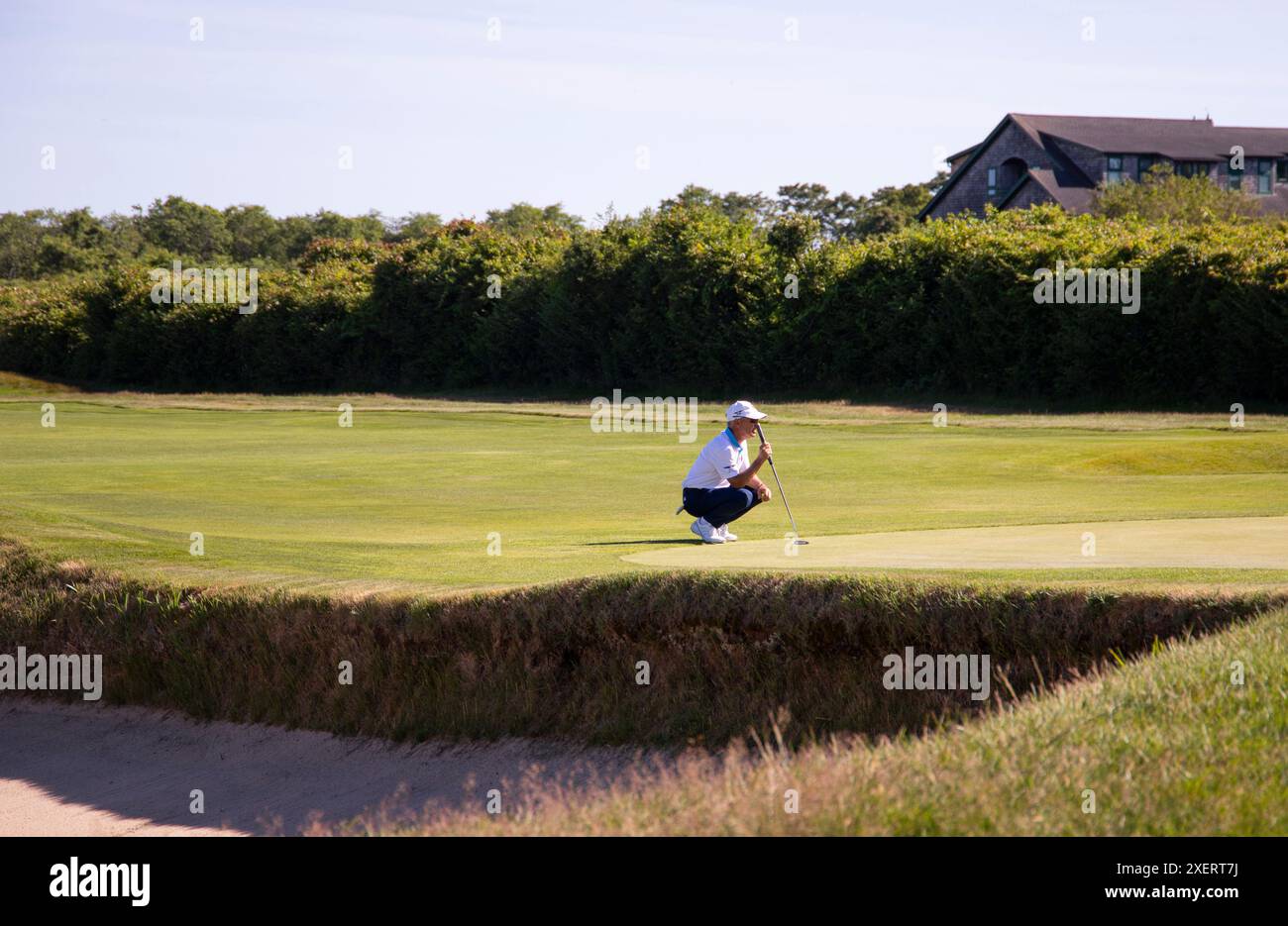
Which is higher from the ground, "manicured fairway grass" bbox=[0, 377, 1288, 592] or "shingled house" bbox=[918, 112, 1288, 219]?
"shingled house" bbox=[918, 112, 1288, 219]

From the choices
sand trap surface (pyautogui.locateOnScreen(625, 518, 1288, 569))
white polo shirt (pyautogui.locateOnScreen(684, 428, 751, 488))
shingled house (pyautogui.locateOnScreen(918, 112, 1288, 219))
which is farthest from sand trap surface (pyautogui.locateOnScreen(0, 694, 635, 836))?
shingled house (pyautogui.locateOnScreen(918, 112, 1288, 219))

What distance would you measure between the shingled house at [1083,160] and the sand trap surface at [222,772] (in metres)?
70.9

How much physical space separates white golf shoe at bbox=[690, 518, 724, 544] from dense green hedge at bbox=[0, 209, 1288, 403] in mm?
26522

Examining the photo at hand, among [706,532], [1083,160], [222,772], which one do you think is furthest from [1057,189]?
[222,772]

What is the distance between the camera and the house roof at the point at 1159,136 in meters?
79.4

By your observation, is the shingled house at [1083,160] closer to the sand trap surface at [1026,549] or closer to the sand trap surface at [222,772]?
the sand trap surface at [1026,549]

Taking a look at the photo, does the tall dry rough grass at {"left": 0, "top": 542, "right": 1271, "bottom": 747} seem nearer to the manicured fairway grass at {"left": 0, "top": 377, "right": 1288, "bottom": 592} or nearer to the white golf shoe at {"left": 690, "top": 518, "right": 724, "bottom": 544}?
the manicured fairway grass at {"left": 0, "top": 377, "right": 1288, "bottom": 592}

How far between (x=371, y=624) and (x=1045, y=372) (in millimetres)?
33464

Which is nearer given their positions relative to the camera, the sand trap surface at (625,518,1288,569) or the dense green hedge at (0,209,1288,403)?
the sand trap surface at (625,518,1288,569)

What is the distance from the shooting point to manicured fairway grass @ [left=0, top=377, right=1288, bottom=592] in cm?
1240

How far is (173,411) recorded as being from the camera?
47438 mm

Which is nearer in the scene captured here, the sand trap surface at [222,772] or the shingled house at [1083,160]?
the sand trap surface at [222,772]

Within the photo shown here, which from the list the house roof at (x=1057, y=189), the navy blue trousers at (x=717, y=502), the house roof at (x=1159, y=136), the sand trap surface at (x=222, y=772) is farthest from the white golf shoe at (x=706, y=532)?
the house roof at (x=1159, y=136)
